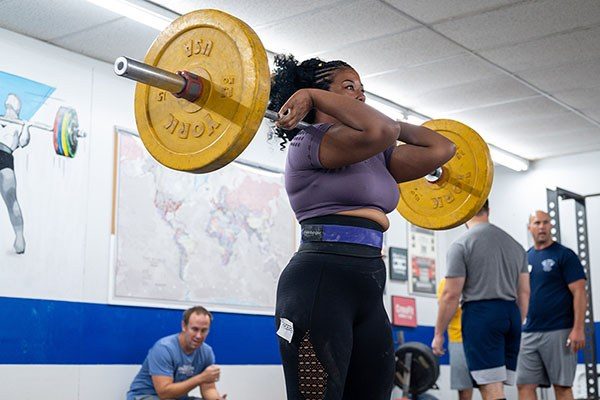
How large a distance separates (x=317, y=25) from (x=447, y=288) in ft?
4.87

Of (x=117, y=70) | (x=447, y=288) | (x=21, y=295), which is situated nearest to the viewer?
(x=117, y=70)

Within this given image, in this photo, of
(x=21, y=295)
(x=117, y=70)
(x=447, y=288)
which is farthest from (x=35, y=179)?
(x=117, y=70)

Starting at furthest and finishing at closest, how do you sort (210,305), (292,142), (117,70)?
(210,305) → (292,142) → (117,70)

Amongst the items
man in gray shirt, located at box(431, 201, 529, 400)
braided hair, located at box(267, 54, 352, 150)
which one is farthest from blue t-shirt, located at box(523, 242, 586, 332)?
braided hair, located at box(267, 54, 352, 150)

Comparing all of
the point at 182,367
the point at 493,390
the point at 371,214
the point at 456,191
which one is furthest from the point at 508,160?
the point at 371,214

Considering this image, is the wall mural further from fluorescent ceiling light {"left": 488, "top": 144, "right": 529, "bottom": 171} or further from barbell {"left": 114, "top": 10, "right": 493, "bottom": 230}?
fluorescent ceiling light {"left": 488, "top": 144, "right": 529, "bottom": 171}

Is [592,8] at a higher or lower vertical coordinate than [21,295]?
higher

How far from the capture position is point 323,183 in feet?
5.81

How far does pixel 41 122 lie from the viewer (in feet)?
13.8

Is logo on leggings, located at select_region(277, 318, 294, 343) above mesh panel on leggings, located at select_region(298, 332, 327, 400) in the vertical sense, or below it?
above

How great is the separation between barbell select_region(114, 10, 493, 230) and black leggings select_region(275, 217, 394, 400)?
0.97 ft

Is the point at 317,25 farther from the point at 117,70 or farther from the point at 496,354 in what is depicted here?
the point at 117,70

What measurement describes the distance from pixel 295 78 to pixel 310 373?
0.71m

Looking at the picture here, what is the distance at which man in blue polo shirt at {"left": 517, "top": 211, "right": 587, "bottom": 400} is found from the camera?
14.7 ft
